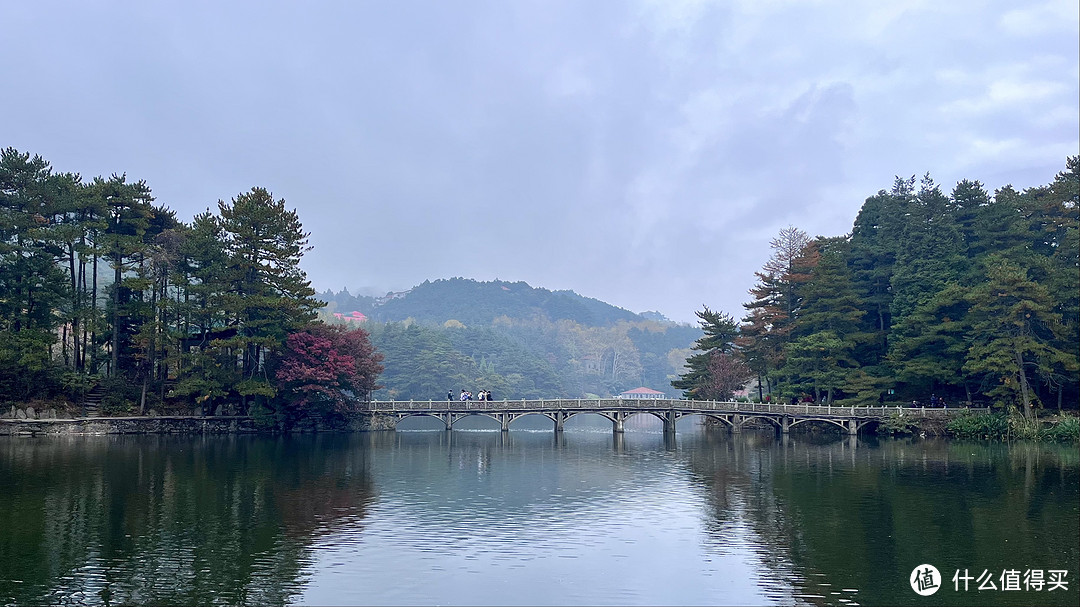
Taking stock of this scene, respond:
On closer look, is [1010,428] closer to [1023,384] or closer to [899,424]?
[1023,384]

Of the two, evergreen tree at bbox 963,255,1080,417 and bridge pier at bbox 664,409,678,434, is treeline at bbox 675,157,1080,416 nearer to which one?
evergreen tree at bbox 963,255,1080,417

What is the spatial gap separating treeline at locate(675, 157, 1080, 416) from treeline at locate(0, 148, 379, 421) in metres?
36.0

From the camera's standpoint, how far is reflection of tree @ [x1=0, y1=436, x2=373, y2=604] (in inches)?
725

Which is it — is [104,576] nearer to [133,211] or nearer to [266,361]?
[266,361]

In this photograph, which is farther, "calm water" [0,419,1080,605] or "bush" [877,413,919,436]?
"bush" [877,413,919,436]

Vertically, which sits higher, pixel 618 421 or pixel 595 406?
pixel 595 406

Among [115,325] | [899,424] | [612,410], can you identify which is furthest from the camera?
[612,410]

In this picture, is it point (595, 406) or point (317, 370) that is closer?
point (317, 370)

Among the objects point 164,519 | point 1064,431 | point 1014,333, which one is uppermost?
point 1014,333

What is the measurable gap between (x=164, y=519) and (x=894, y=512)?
23723 mm

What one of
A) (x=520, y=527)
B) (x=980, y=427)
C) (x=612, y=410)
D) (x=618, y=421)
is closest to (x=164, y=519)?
(x=520, y=527)

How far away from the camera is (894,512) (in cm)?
2811

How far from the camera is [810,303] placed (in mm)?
69062

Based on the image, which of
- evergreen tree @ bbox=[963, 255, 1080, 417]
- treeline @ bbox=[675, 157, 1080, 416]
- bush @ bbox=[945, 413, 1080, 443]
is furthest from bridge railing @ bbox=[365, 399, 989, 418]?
evergreen tree @ bbox=[963, 255, 1080, 417]
